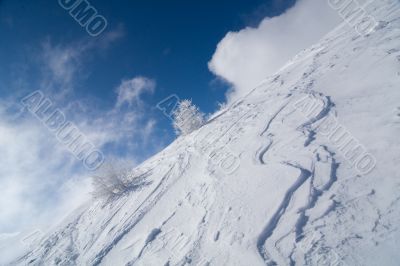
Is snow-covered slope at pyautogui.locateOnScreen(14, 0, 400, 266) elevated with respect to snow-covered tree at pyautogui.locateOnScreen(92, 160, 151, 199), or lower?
lower

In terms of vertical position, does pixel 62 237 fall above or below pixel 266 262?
above

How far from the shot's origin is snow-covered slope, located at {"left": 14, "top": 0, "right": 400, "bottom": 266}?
408 centimetres

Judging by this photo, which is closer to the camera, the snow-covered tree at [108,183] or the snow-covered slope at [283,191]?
the snow-covered slope at [283,191]

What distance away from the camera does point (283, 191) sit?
5.31m

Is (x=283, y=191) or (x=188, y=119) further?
(x=188, y=119)

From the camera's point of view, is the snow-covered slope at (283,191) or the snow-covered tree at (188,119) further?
the snow-covered tree at (188,119)

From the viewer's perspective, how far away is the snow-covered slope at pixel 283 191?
161 inches

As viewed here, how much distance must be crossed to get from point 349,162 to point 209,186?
344 centimetres

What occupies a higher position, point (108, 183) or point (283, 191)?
point (108, 183)

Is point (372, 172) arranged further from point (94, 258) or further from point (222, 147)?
point (94, 258)

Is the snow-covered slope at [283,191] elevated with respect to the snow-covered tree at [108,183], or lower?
lower

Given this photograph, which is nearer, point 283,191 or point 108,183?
point 283,191

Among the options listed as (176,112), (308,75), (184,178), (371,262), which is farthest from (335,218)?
(176,112)

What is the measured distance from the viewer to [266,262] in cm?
411
